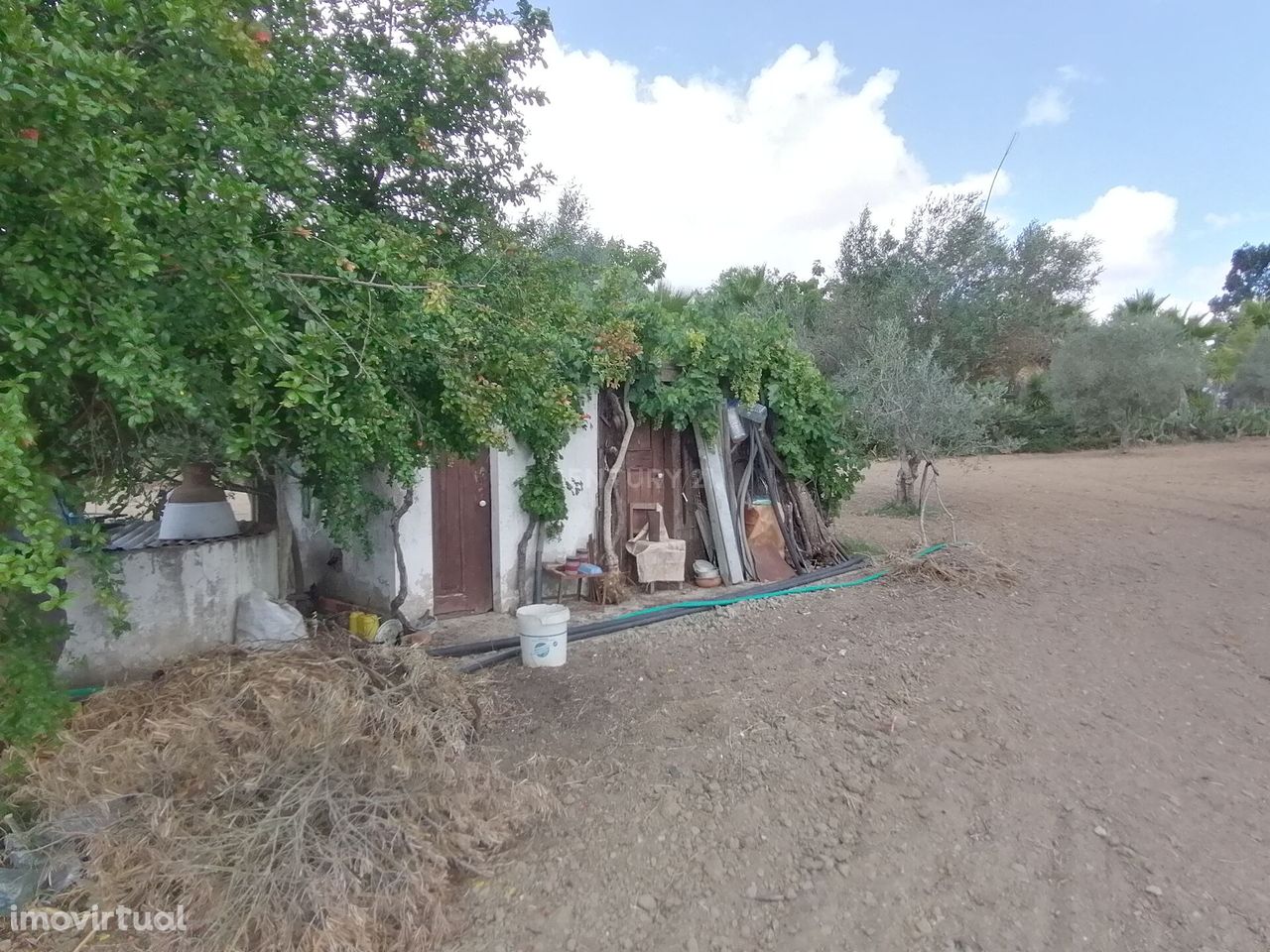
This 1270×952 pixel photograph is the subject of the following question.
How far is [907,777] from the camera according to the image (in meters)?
3.40

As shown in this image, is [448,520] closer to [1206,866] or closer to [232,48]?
[232,48]

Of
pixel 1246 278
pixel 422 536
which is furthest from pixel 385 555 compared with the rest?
pixel 1246 278

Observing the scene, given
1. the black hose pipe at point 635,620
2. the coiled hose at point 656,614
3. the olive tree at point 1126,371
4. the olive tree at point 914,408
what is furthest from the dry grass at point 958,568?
the olive tree at point 1126,371

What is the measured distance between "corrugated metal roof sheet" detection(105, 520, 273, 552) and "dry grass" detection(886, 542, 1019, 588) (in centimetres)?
571

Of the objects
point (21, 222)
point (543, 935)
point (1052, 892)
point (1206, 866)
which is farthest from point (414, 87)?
point (1206, 866)

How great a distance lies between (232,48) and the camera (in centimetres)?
275

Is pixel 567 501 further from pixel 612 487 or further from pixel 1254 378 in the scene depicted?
pixel 1254 378

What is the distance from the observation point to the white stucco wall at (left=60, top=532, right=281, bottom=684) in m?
4.22

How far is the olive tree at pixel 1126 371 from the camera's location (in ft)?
59.8

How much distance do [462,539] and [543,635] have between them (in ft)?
6.03

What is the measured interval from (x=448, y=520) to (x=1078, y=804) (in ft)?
16.2

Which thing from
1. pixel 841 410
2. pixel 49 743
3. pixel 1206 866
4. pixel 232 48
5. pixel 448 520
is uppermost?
pixel 232 48

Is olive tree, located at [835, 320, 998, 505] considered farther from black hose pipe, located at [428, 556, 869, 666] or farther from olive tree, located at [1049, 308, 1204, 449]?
olive tree, located at [1049, 308, 1204, 449]

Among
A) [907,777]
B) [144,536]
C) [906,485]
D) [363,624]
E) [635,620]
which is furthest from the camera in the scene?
[906,485]
